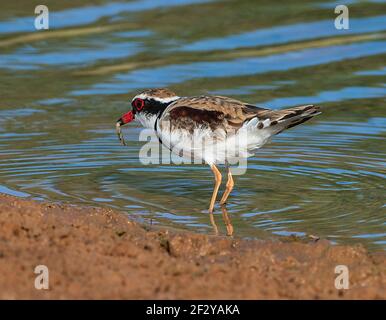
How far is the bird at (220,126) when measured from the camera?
935cm

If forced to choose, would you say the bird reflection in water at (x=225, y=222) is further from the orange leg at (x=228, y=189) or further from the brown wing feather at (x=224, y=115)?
the brown wing feather at (x=224, y=115)

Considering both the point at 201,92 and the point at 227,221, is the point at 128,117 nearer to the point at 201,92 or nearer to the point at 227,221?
the point at 227,221

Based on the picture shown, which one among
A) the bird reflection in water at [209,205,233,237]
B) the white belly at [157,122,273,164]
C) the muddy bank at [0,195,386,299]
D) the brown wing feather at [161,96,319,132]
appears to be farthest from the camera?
the white belly at [157,122,273,164]

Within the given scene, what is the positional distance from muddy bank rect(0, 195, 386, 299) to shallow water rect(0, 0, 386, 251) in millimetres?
1113

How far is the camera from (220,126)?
9438 mm

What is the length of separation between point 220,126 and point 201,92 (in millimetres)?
5265

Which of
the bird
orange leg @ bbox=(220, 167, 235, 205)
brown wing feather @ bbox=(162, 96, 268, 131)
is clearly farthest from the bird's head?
orange leg @ bbox=(220, 167, 235, 205)

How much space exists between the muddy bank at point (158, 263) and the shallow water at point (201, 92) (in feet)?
3.65

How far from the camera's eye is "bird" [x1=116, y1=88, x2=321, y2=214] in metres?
9.35

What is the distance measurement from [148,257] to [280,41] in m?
10.6

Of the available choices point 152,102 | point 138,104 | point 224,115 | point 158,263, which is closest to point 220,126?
point 224,115

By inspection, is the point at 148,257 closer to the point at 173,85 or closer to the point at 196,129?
the point at 196,129

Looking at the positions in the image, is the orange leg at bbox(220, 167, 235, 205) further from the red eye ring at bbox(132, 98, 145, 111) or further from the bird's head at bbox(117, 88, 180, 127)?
the red eye ring at bbox(132, 98, 145, 111)

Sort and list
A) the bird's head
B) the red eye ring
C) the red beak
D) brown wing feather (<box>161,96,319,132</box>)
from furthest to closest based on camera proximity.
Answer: the red beak
the red eye ring
the bird's head
brown wing feather (<box>161,96,319,132</box>)
